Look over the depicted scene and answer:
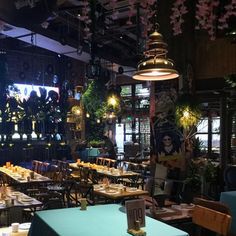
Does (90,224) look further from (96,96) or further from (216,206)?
(96,96)

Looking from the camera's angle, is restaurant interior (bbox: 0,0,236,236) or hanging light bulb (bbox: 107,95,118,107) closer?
restaurant interior (bbox: 0,0,236,236)

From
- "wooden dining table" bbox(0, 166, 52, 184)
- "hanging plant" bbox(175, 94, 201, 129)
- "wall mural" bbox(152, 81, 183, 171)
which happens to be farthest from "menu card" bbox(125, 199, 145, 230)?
"wooden dining table" bbox(0, 166, 52, 184)

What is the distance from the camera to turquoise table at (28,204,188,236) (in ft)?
8.02

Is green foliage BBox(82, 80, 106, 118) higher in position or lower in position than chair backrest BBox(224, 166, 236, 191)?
higher

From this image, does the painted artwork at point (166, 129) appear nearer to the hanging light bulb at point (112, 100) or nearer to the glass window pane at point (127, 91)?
the hanging light bulb at point (112, 100)

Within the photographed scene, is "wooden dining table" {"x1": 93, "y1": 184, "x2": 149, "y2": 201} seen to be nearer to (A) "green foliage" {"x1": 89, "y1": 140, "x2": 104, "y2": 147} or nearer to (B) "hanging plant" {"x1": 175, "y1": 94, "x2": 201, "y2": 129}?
(B) "hanging plant" {"x1": 175, "y1": 94, "x2": 201, "y2": 129}

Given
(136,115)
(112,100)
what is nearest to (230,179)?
(112,100)

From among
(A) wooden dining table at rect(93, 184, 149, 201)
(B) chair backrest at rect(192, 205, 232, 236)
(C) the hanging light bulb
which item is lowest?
(A) wooden dining table at rect(93, 184, 149, 201)

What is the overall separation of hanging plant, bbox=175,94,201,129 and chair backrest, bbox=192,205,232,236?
3812mm

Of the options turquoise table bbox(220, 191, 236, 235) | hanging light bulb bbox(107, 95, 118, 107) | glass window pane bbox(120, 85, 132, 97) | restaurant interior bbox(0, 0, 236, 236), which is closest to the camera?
restaurant interior bbox(0, 0, 236, 236)

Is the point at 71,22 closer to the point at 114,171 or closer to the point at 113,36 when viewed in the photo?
the point at 113,36

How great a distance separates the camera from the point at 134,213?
8.09 ft

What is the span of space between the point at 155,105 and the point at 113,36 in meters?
4.62

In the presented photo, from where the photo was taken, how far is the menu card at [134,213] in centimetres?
242
